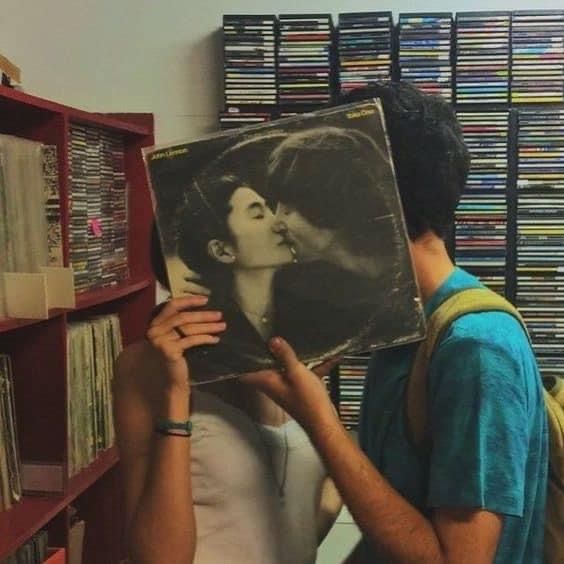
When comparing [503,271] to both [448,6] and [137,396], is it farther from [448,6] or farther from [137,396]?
[137,396]

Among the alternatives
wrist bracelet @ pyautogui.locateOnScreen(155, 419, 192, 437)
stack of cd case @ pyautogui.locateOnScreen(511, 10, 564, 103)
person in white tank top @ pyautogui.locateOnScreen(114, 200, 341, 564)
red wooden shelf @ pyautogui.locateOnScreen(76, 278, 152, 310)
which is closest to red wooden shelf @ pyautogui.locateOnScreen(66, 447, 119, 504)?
red wooden shelf @ pyautogui.locateOnScreen(76, 278, 152, 310)

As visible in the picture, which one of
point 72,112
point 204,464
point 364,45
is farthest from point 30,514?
point 364,45

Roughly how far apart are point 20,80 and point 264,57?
2.27 feet

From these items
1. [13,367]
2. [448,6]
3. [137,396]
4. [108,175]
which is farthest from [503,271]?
[137,396]

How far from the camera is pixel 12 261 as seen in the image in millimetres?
1660

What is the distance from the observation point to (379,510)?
0.91 metres

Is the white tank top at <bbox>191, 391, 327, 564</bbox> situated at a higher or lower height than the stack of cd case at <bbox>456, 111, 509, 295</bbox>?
lower

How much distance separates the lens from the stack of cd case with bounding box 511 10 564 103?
2139 millimetres

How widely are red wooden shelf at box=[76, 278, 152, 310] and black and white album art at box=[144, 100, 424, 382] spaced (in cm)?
103

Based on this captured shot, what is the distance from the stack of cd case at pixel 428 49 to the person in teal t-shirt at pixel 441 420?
48.4 inches

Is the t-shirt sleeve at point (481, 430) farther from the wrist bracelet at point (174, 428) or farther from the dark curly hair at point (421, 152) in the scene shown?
the wrist bracelet at point (174, 428)

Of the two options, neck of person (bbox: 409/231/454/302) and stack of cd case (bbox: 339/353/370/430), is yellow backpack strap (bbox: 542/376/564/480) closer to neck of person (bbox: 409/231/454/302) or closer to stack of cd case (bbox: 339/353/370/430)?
neck of person (bbox: 409/231/454/302)

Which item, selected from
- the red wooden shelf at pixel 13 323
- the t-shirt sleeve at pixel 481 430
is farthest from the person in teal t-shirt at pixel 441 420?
the red wooden shelf at pixel 13 323

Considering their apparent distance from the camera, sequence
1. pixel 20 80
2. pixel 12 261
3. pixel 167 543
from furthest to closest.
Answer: pixel 20 80, pixel 12 261, pixel 167 543
